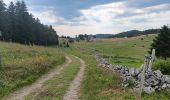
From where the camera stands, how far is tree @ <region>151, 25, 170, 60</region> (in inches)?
3344

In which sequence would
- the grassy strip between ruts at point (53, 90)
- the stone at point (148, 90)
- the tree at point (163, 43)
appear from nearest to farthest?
1. the grassy strip between ruts at point (53, 90)
2. the stone at point (148, 90)
3. the tree at point (163, 43)

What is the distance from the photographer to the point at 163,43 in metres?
85.4

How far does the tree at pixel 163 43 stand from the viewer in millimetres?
84938

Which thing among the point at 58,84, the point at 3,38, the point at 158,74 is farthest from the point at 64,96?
the point at 3,38

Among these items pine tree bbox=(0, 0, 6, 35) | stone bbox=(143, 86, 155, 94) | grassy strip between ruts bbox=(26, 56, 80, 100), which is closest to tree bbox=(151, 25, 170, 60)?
pine tree bbox=(0, 0, 6, 35)

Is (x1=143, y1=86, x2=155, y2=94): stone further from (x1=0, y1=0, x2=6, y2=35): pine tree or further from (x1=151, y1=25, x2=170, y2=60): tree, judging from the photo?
(x1=0, y1=0, x2=6, y2=35): pine tree

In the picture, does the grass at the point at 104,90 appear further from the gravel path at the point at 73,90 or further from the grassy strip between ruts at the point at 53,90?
the grassy strip between ruts at the point at 53,90

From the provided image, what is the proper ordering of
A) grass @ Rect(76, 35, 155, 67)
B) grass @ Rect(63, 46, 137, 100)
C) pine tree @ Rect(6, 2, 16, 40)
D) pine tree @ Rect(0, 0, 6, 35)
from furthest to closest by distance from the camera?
1. pine tree @ Rect(6, 2, 16, 40)
2. pine tree @ Rect(0, 0, 6, 35)
3. grass @ Rect(76, 35, 155, 67)
4. grass @ Rect(63, 46, 137, 100)

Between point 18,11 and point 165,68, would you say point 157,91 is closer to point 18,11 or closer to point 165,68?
point 165,68

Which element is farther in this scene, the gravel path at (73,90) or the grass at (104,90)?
the gravel path at (73,90)

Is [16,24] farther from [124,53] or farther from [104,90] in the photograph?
[104,90]

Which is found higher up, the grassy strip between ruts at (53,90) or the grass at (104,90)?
the grass at (104,90)

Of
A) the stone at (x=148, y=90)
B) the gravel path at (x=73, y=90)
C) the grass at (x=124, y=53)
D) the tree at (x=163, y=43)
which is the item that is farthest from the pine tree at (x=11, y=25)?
the stone at (x=148, y=90)

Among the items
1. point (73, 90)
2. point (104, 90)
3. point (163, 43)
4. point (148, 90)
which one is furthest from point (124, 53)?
point (148, 90)
